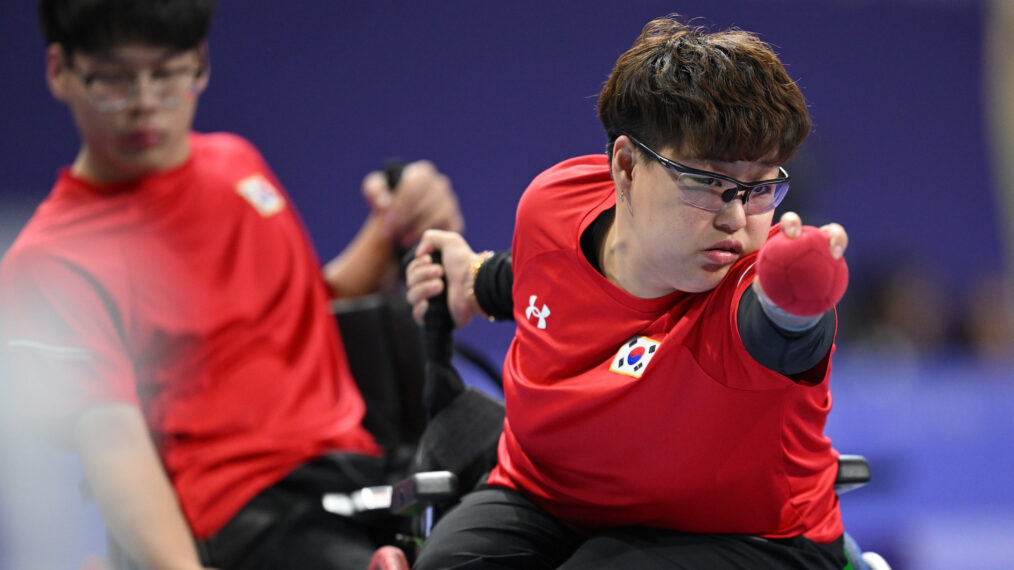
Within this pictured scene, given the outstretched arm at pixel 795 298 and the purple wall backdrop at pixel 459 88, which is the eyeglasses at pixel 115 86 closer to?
the outstretched arm at pixel 795 298

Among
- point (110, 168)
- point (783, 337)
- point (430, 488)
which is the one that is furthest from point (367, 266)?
point (783, 337)

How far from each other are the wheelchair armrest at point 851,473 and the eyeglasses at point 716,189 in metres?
0.62

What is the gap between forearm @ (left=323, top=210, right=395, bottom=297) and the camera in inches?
123

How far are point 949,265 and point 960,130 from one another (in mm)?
1038

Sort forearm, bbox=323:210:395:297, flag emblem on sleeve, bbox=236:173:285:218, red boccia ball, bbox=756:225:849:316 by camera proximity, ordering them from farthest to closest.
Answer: forearm, bbox=323:210:395:297, flag emblem on sleeve, bbox=236:173:285:218, red boccia ball, bbox=756:225:849:316

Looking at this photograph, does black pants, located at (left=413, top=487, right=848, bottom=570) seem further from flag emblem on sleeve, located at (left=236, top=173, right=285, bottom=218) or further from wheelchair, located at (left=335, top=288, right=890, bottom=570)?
flag emblem on sleeve, located at (left=236, top=173, right=285, bottom=218)

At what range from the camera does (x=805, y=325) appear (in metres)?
1.40

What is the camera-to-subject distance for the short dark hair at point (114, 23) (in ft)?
8.05

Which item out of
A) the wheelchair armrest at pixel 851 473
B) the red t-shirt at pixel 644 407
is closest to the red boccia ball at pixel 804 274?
the red t-shirt at pixel 644 407

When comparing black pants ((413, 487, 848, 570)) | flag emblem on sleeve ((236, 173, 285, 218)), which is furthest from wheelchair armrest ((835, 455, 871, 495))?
flag emblem on sleeve ((236, 173, 285, 218))

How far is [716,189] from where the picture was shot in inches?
61.1

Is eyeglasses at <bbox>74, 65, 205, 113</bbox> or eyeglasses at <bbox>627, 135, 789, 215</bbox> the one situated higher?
eyeglasses at <bbox>627, 135, 789, 215</bbox>

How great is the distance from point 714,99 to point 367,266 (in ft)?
5.82

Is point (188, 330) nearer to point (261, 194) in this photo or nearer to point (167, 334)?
point (167, 334)
